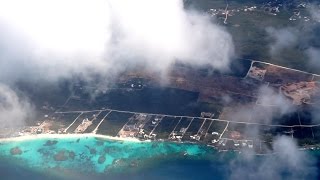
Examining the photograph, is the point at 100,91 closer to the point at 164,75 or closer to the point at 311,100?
the point at 164,75

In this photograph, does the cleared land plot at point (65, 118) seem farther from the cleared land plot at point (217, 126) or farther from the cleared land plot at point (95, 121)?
the cleared land plot at point (217, 126)

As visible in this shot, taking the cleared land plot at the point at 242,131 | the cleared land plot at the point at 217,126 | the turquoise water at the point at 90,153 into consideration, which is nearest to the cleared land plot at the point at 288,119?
the cleared land plot at the point at 242,131

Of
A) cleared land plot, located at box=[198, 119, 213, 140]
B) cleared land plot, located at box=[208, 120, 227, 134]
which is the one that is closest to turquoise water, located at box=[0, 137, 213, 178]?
cleared land plot, located at box=[198, 119, 213, 140]

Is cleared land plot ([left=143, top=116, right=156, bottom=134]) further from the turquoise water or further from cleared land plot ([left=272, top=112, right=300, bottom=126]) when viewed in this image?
cleared land plot ([left=272, top=112, right=300, bottom=126])

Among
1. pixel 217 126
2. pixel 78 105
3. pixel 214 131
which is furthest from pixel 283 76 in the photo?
pixel 78 105

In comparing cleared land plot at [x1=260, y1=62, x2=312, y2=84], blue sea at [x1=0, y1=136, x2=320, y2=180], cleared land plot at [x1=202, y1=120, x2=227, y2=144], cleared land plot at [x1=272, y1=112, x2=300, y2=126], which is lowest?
blue sea at [x1=0, y1=136, x2=320, y2=180]

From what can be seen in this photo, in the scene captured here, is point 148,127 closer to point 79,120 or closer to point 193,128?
point 193,128
